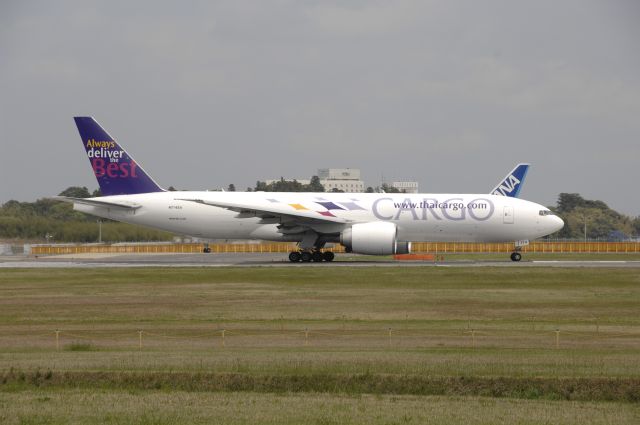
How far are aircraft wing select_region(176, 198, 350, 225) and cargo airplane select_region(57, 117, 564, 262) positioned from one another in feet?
0.19

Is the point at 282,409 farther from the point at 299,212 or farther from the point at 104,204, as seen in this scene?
the point at 104,204

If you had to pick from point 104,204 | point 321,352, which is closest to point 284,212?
point 104,204

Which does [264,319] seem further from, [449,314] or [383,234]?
[383,234]

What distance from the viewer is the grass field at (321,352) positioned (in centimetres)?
1527

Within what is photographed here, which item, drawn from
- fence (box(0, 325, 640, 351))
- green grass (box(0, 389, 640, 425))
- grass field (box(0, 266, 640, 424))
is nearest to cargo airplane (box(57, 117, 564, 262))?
grass field (box(0, 266, 640, 424))

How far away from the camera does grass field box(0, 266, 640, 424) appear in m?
15.3

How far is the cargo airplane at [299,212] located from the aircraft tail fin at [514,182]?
68.0 feet

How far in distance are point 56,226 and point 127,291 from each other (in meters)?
52.8

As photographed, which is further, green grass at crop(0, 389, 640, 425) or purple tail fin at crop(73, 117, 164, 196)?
purple tail fin at crop(73, 117, 164, 196)

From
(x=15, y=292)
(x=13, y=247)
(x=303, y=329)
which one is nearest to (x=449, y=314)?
(x=303, y=329)

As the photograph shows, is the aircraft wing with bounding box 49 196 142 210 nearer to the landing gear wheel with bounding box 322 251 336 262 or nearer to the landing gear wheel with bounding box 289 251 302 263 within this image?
the landing gear wheel with bounding box 289 251 302 263

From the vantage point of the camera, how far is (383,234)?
164 feet

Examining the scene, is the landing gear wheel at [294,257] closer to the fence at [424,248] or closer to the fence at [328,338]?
the fence at [424,248]

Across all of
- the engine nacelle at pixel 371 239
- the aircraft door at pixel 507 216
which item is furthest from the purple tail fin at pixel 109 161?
the aircraft door at pixel 507 216
